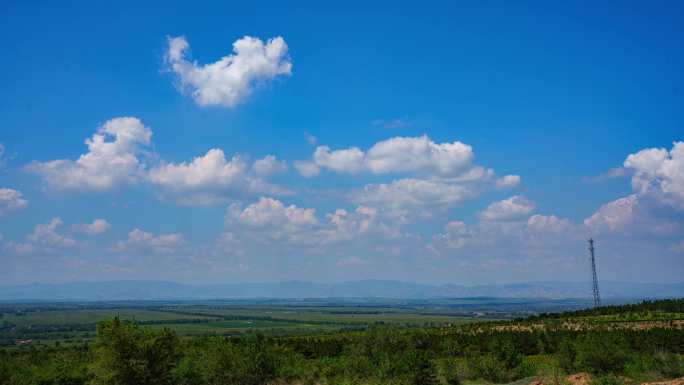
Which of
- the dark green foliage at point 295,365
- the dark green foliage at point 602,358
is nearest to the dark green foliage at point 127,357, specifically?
the dark green foliage at point 295,365

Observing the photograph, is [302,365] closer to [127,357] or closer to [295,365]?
[295,365]

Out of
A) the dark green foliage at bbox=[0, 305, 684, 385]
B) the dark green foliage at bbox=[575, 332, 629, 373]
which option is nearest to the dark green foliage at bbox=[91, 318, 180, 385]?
the dark green foliage at bbox=[0, 305, 684, 385]

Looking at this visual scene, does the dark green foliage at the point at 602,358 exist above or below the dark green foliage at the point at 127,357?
below

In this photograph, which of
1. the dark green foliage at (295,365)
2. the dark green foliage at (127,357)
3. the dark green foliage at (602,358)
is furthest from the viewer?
the dark green foliage at (602,358)

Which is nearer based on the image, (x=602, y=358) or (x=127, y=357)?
(x=127, y=357)

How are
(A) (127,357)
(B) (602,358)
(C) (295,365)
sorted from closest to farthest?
(A) (127,357) → (B) (602,358) → (C) (295,365)

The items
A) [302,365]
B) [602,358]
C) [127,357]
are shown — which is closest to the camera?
[127,357]

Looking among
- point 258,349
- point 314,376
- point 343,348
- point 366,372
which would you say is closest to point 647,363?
point 366,372

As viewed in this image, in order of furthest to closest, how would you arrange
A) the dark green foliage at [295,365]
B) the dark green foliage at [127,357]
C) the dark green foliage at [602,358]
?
the dark green foliage at [602,358] < the dark green foliage at [295,365] < the dark green foliage at [127,357]

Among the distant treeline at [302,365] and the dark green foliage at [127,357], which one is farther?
the distant treeline at [302,365]

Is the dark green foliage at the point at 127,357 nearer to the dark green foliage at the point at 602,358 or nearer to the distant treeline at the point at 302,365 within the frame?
the distant treeline at the point at 302,365

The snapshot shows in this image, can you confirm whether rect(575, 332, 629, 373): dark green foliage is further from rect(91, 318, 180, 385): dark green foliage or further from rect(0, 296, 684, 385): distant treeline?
rect(91, 318, 180, 385): dark green foliage

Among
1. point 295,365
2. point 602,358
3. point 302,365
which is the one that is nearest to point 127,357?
point 295,365

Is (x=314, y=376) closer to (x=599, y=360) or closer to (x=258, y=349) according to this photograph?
(x=258, y=349)
